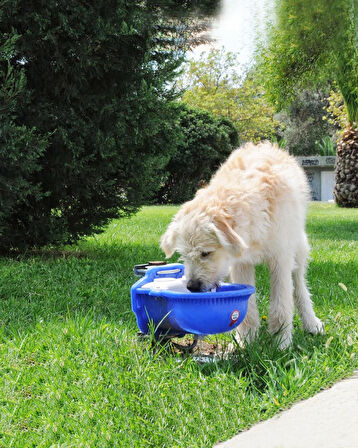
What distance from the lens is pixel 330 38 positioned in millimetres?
13758

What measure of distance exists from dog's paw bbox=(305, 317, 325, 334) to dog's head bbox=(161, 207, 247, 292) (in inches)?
41.3

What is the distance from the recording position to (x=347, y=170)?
2083cm

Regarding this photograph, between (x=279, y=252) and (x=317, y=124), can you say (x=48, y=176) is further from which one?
(x=317, y=124)

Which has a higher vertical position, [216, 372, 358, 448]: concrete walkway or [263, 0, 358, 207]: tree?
[263, 0, 358, 207]: tree

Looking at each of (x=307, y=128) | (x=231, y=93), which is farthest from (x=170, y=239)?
(x=307, y=128)

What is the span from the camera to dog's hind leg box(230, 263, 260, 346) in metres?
4.09

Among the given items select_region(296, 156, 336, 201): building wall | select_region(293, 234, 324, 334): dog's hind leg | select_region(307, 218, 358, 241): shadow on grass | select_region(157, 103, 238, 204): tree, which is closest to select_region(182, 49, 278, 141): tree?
select_region(296, 156, 336, 201): building wall

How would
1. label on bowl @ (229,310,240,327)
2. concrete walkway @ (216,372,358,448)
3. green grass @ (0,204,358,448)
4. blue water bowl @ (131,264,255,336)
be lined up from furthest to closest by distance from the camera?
1. label on bowl @ (229,310,240,327)
2. blue water bowl @ (131,264,255,336)
3. green grass @ (0,204,358,448)
4. concrete walkway @ (216,372,358,448)

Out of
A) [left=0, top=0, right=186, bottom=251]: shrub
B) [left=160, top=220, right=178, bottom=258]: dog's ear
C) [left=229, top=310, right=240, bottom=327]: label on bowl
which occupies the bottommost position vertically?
[left=229, top=310, right=240, bottom=327]: label on bowl

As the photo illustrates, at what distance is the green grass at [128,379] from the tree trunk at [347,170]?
52.8 feet

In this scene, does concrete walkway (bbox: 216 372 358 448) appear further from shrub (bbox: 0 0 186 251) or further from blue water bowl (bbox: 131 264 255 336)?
shrub (bbox: 0 0 186 251)

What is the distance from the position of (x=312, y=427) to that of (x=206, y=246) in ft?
4.40

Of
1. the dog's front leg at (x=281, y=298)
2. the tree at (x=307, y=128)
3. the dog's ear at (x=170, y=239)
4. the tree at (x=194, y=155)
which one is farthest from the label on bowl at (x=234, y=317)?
the tree at (x=307, y=128)

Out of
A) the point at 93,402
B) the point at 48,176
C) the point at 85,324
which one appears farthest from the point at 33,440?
the point at 48,176
